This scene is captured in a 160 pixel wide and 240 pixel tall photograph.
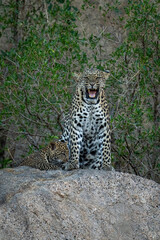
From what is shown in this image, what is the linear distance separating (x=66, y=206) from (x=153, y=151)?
577 cm

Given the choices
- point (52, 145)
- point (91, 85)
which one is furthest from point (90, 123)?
point (52, 145)

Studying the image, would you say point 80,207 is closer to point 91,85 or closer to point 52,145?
point 91,85

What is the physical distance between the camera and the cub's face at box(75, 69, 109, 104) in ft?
27.2

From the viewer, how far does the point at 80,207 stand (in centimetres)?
590

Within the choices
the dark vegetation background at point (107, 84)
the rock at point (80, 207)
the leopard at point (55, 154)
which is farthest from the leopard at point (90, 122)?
the rock at point (80, 207)

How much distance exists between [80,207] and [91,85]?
288cm

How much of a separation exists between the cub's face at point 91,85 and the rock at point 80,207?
2.06 metres

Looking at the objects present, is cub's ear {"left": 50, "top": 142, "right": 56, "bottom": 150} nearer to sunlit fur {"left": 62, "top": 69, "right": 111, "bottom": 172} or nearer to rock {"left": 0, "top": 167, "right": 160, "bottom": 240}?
sunlit fur {"left": 62, "top": 69, "right": 111, "bottom": 172}

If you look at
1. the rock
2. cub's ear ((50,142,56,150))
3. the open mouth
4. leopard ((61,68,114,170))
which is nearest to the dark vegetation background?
cub's ear ((50,142,56,150))

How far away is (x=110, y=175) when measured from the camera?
6.45 metres

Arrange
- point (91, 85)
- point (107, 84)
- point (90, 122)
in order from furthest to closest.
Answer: point (107, 84)
point (90, 122)
point (91, 85)

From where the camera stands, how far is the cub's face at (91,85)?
829 cm

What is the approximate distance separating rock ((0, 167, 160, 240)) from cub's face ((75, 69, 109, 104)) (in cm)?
206

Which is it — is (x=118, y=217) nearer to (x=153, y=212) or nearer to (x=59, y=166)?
(x=153, y=212)
